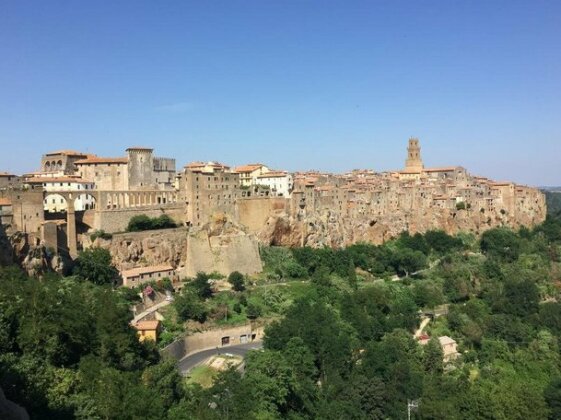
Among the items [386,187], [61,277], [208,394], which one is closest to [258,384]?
[208,394]

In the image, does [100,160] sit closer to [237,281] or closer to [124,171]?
[124,171]

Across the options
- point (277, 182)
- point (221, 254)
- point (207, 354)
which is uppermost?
point (277, 182)

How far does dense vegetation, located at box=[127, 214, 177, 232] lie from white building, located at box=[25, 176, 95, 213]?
143 inches

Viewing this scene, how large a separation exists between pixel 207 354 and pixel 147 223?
12.5 m

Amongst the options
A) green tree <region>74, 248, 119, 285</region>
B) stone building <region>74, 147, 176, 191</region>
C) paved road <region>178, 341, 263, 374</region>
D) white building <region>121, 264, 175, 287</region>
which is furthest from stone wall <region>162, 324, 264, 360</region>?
stone building <region>74, 147, 176, 191</region>

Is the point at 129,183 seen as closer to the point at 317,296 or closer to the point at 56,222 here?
the point at 56,222

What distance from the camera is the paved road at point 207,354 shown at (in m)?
24.6

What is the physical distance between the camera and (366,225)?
163 feet

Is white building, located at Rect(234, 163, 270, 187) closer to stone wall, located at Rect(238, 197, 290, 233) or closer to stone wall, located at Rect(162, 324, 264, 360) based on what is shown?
stone wall, located at Rect(238, 197, 290, 233)

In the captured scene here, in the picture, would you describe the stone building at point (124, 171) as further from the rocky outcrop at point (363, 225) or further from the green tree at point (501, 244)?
the green tree at point (501, 244)

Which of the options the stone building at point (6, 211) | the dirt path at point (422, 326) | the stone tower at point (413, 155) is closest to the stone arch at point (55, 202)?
the stone building at point (6, 211)

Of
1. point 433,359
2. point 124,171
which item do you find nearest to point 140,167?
point 124,171

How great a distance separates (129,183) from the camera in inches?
1698

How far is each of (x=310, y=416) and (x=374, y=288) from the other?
15703 mm
